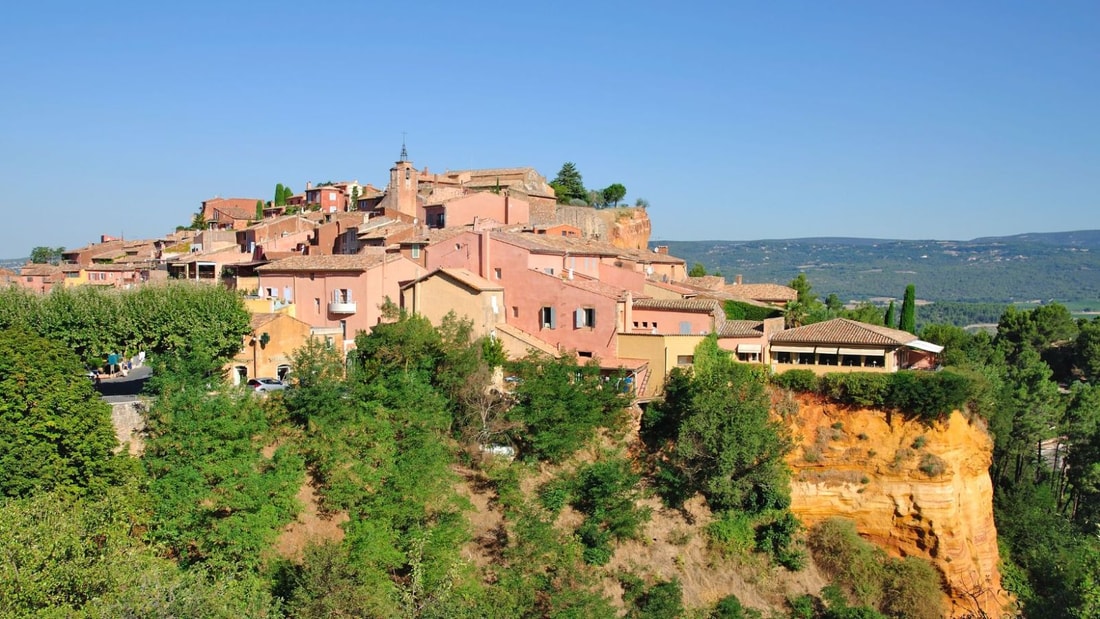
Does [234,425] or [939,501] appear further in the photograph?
[939,501]

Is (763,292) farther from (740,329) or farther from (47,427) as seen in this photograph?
(47,427)

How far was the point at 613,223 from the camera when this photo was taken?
62750 mm

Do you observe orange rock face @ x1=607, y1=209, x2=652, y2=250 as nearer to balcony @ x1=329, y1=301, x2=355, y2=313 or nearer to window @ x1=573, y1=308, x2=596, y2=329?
window @ x1=573, y1=308, x2=596, y2=329

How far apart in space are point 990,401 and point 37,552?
111ft

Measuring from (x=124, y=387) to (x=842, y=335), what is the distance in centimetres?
2701

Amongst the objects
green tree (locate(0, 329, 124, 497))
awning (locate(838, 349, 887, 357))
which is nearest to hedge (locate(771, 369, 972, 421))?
awning (locate(838, 349, 887, 357))

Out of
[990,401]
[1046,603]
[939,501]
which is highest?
[990,401]

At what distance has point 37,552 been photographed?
17859 millimetres

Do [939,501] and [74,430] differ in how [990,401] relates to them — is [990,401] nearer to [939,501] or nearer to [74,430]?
[939,501]

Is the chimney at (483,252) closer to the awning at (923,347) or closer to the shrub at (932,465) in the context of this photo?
the awning at (923,347)

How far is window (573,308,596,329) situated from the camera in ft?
118

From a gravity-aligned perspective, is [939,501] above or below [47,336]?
below

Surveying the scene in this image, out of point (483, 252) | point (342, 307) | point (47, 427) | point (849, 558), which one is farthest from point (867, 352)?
point (47, 427)

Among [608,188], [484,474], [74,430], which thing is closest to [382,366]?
[484,474]
